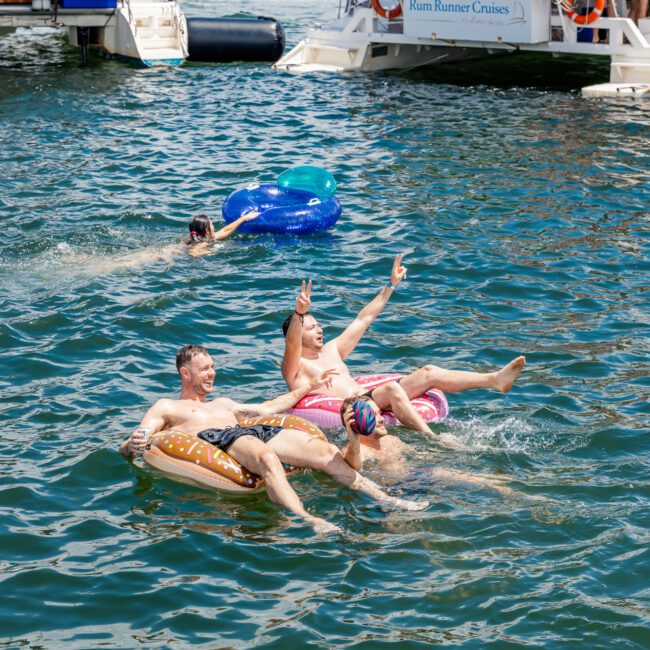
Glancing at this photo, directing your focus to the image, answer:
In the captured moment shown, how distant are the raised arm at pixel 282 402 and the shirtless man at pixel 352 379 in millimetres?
54

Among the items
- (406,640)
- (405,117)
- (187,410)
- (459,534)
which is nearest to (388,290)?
(187,410)

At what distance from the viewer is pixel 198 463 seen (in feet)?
25.6

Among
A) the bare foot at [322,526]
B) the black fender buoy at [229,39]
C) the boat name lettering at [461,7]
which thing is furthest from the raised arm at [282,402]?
the black fender buoy at [229,39]

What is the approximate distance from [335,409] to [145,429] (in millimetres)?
1635

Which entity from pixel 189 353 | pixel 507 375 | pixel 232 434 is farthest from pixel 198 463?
pixel 507 375

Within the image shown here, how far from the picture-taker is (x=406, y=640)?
6.17m

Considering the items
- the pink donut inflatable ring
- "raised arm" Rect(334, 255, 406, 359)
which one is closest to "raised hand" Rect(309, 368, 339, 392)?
the pink donut inflatable ring

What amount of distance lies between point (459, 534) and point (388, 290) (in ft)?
10.4

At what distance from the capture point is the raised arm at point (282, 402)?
866 cm

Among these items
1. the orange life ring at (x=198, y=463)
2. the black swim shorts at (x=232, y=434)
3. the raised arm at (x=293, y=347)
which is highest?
the raised arm at (x=293, y=347)

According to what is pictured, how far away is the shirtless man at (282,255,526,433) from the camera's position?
8695 millimetres

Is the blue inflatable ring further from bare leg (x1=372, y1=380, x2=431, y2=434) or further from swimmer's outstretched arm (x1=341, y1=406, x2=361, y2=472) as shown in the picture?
swimmer's outstretched arm (x1=341, y1=406, x2=361, y2=472)

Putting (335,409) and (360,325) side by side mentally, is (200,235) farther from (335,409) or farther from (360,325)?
(335,409)

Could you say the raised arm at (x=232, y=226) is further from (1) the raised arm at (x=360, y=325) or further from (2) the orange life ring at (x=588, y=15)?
(2) the orange life ring at (x=588, y=15)
